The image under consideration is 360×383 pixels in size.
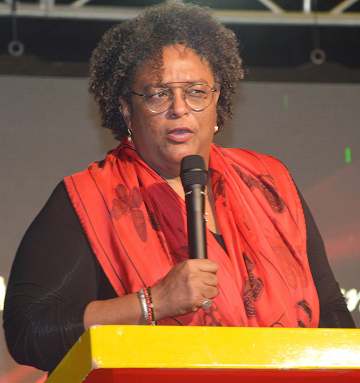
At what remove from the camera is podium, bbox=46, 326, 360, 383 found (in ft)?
5.14

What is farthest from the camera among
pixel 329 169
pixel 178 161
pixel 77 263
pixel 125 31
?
pixel 329 169

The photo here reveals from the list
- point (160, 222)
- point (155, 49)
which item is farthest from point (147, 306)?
point (155, 49)

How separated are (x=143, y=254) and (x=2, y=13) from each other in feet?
7.10

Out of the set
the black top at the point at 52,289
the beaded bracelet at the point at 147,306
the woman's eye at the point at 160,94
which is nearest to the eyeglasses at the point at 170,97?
the woman's eye at the point at 160,94

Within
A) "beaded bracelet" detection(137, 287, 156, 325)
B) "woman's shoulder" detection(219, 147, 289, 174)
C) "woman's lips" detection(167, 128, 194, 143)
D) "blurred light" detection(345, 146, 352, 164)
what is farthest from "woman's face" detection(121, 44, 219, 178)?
"blurred light" detection(345, 146, 352, 164)

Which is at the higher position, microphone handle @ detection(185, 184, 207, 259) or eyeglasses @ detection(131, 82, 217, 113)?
eyeglasses @ detection(131, 82, 217, 113)

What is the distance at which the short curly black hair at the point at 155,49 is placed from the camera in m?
2.76

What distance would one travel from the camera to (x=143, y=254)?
250 centimetres

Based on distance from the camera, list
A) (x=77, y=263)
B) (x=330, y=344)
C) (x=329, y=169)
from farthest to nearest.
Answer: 1. (x=329, y=169)
2. (x=77, y=263)
3. (x=330, y=344)

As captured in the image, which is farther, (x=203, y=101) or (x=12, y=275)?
(x=203, y=101)

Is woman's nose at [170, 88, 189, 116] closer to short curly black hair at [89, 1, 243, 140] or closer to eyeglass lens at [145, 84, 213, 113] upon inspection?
eyeglass lens at [145, 84, 213, 113]

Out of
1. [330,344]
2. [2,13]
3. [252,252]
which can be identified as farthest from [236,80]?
[2,13]

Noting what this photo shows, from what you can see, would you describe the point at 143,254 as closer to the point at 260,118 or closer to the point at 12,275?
the point at 12,275

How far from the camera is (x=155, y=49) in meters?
2.74
